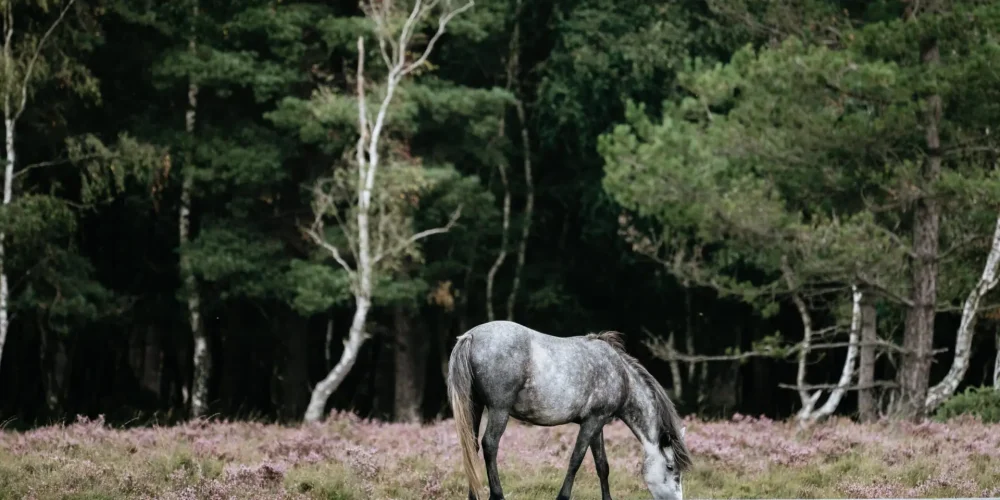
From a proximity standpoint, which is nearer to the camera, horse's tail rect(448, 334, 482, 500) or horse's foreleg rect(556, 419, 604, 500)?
horse's tail rect(448, 334, 482, 500)

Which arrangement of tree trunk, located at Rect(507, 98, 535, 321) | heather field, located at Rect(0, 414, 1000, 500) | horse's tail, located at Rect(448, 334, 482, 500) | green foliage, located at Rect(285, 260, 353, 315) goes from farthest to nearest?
tree trunk, located at Rect(507, 98, 535, 321) < green foliage, located at Rect(285, 260, 353, 315) < heather field, located at Rect(0, 414, 1000, 500) < horse's tail, located at Rect(448, 334, 482, 500)

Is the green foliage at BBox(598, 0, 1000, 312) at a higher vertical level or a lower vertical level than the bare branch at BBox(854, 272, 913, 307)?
higher

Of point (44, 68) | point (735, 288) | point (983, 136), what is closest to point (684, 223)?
point (735, 288)

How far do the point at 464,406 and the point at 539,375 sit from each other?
2.09ft

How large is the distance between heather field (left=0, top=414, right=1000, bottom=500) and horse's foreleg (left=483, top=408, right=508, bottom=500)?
75.2 inches

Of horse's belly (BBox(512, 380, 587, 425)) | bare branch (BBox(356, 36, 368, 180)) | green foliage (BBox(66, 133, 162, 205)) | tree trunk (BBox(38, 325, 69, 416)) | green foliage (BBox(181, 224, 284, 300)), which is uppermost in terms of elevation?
bare branch (BBox(356, 36, 368, 180))

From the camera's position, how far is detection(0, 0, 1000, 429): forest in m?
21.7

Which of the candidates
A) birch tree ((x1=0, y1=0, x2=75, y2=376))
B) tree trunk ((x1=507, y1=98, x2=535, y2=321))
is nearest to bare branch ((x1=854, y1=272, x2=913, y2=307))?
tree trunk ((x1=507, y1=98, x2=535, y2=321))

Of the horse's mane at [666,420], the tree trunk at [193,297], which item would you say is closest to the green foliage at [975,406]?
the horse's mane at [666,420]

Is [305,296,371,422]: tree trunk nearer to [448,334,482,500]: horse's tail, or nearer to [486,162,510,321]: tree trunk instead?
[486,162,510,321]: tree trunk

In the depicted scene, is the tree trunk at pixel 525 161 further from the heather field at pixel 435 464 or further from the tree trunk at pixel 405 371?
the heather field at pixel 435 464

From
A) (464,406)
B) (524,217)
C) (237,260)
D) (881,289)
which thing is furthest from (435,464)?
(524,217)

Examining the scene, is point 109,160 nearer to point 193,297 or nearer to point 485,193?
point 193,297

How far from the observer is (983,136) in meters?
21.5
